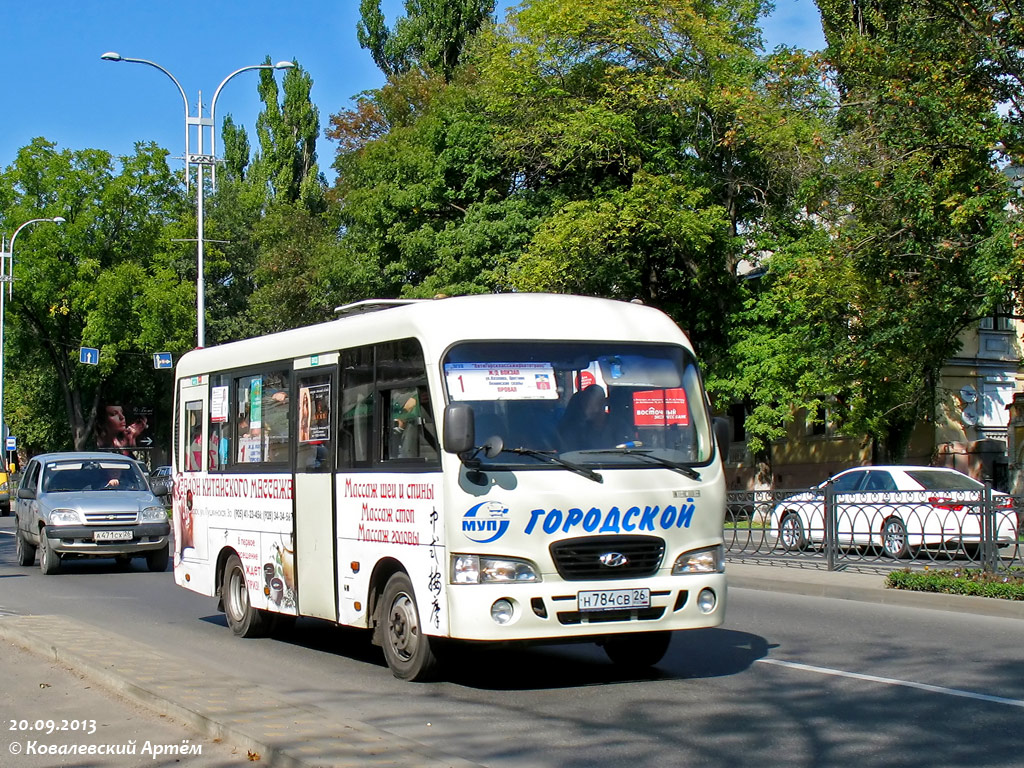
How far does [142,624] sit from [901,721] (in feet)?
27.0

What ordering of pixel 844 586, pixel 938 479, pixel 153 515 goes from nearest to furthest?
pixel 844 586 → pixel 153 515 → pixel 938 479

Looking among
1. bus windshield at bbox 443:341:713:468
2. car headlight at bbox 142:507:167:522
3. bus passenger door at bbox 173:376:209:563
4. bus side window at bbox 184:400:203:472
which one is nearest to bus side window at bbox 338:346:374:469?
bus windshield at bbox 443:341:713:468

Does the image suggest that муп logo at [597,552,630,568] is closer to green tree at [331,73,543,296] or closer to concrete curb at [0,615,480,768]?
concrete curb at [0,615,480,768]

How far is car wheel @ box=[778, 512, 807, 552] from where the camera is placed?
18.9 metres

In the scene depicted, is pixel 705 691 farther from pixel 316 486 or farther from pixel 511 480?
pixel 316 486

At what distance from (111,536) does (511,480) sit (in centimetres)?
1276

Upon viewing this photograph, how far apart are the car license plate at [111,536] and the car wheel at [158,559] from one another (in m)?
0.63

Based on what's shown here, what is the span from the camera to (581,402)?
29.3 feet

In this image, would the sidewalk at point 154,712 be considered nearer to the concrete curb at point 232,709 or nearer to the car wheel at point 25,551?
the concrete curb at point 232,709

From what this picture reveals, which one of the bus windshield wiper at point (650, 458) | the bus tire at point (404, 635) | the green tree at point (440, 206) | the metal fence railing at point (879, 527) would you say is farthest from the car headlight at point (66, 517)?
the green tree at point (440, 206)

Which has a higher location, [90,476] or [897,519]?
[90,476]

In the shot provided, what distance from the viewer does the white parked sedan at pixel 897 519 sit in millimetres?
16188

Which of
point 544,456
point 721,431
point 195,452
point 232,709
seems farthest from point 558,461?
point 195,452

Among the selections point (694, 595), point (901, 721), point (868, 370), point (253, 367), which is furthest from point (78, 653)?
point (868, 370)
